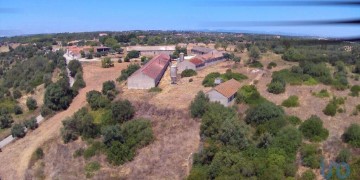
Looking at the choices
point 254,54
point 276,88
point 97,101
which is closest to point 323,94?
point 276,88

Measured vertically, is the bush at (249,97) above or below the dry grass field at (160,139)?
above

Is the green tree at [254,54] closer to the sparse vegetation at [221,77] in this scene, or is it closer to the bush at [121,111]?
the sparse vegetation at [221,77]

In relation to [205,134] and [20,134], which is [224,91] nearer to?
[205,134]

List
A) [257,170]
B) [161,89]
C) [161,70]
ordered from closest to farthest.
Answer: [257,170] < [161,89] < [161,70]

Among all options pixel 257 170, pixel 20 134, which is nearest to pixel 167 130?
pixel 257 170

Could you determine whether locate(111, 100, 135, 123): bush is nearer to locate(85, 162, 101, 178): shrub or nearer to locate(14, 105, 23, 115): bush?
locate(85, 162, 101, 178): shrub

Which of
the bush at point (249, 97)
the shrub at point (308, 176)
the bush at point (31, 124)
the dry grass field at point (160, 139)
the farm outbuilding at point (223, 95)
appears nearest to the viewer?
the shrub at point (308, 176)

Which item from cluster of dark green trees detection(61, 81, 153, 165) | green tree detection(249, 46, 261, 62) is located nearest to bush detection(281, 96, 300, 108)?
cluster of dark green trees detection(61, 81, 153, 165)

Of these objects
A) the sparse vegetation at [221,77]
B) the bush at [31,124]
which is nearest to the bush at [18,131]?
the bush at [31,124]
